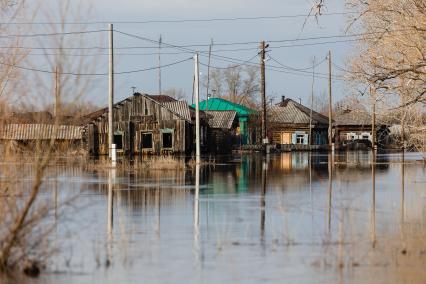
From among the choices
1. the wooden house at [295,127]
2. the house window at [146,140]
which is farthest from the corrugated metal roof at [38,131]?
the wooden house at [295,127]

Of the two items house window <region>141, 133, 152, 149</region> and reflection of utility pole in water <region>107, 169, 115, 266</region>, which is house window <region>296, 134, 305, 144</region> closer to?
house window <region>141, 133, 152, 149</region>

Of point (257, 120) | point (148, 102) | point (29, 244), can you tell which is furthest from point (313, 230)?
point (257, 120)

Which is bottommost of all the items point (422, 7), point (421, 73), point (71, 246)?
point (71, 246)

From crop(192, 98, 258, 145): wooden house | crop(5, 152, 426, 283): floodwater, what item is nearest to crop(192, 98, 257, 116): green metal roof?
crop(192, 98, 258, 145): wooden house

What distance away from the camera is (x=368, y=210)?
17.9 metres

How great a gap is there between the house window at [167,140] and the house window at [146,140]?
132cm

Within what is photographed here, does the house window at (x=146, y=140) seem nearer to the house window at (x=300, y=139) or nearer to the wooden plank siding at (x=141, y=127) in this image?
the wooden plank siding at (x=141, y=127)

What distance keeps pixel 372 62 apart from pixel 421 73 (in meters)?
3.00

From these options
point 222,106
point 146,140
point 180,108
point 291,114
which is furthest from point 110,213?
point 291,114

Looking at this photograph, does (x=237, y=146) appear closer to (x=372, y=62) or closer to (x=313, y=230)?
(x=372, y=62)

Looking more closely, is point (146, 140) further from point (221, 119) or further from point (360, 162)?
point (360, 162)

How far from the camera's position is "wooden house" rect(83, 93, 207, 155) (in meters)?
61.6

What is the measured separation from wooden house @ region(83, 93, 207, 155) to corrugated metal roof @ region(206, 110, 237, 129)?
45.5 ft

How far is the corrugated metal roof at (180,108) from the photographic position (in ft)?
208
